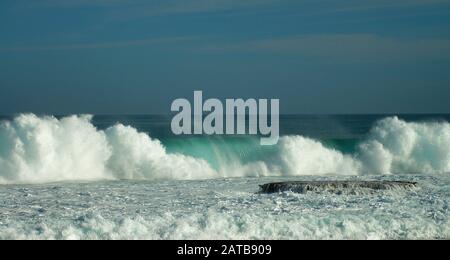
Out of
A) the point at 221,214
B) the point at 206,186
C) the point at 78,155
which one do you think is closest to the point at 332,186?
the point at 206,186

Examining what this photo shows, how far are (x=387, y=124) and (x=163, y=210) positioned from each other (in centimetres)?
1745

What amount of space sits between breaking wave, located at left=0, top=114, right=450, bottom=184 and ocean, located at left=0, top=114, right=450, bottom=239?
42mm

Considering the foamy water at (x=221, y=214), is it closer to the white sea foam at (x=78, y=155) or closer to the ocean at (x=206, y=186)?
the ocean at (x=206, y=186)

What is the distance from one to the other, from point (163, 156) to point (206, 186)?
25.9 ft

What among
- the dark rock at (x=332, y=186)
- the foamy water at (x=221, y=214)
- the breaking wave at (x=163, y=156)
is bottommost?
the foamy water at (x=221, y=214)

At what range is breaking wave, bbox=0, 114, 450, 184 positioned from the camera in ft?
80.0

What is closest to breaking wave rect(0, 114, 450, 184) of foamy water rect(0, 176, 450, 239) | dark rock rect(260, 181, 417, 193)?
foamy water rect(0, 176, 450, 239)

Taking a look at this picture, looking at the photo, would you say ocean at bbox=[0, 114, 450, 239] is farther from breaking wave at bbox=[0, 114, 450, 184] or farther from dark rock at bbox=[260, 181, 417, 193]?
dark rock at bbox=[260, 181, 417, 193]

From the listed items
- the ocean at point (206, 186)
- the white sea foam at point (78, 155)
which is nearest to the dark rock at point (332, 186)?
the ocean at point (206, 186)

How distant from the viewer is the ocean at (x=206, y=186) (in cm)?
1234

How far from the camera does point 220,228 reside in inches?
484

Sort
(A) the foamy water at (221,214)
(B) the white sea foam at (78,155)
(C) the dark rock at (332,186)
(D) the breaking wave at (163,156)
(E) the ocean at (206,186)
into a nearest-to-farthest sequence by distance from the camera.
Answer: (A) the foamy water at (221,214) < (E) the ocean at (206,186) < (C) the dark rock at (332,186) < (B) the white sea foam at (78,155) < (D) the breaking wave at (163,156)

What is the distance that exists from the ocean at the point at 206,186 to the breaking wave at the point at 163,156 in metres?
0.04
